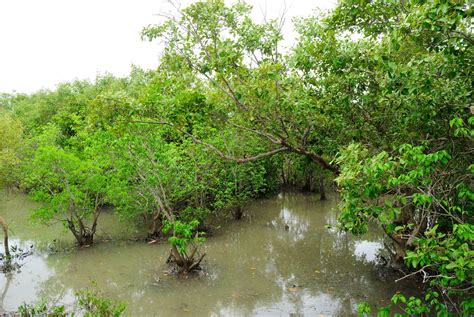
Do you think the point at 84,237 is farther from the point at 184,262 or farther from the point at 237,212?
the point at 237,212

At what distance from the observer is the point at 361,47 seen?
6387 millimetres

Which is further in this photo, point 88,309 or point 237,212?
point 237,212

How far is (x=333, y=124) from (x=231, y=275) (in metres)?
4.18

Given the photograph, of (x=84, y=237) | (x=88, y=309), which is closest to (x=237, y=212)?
(x=84, y=237)

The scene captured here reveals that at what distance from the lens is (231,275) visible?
927cm

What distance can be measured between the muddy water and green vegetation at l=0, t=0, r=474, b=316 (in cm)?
87

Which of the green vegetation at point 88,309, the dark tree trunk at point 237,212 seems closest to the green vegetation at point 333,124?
the dark tree trunk at point 237,212

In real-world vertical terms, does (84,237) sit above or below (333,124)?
below

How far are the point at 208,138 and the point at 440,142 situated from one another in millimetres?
7269

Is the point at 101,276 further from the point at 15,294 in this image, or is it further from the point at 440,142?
the point at 440,142

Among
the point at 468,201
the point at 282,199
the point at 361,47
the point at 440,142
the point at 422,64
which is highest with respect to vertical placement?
the point at 361,47

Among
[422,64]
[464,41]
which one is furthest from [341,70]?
[464,41]

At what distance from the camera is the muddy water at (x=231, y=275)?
7.71 metres

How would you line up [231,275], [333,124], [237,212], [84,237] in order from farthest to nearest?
[237,212]
[84,237]
[231,275]
[333,124]
